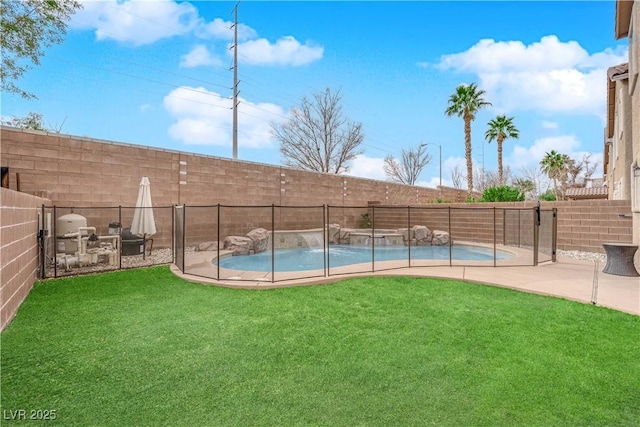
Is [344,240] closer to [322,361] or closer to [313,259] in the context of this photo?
[313,259]


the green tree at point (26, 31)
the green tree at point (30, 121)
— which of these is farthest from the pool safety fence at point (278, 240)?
the green tree at point (30, 121)

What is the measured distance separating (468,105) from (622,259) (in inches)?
552

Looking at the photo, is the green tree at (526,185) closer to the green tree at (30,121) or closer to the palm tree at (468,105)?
the palm tree at (468,105)

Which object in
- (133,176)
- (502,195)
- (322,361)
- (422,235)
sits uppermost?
(133,176)

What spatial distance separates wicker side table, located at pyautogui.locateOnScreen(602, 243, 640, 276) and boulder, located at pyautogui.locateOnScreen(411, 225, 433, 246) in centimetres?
605

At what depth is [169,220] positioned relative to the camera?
31.2ft

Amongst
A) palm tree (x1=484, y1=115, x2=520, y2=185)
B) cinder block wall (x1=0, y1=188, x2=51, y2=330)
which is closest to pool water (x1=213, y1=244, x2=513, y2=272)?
cinder block wall (x1=0, y1=188, x2=51, y2=330)

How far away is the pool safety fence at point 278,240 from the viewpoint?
6223 mm

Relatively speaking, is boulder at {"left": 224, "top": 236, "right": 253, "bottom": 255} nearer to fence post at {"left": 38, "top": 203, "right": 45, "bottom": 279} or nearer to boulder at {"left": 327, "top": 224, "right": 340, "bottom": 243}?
boulder at {"left": 327, "top": 224, "right": 340, "bottom": 243}

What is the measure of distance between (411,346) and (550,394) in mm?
1061

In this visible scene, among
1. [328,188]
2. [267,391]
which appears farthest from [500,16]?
[267,391]

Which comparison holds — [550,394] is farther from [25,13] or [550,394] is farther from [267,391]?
[25,13]

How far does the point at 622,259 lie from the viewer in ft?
19.0

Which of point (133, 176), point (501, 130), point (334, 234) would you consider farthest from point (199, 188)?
point (501, 130)
